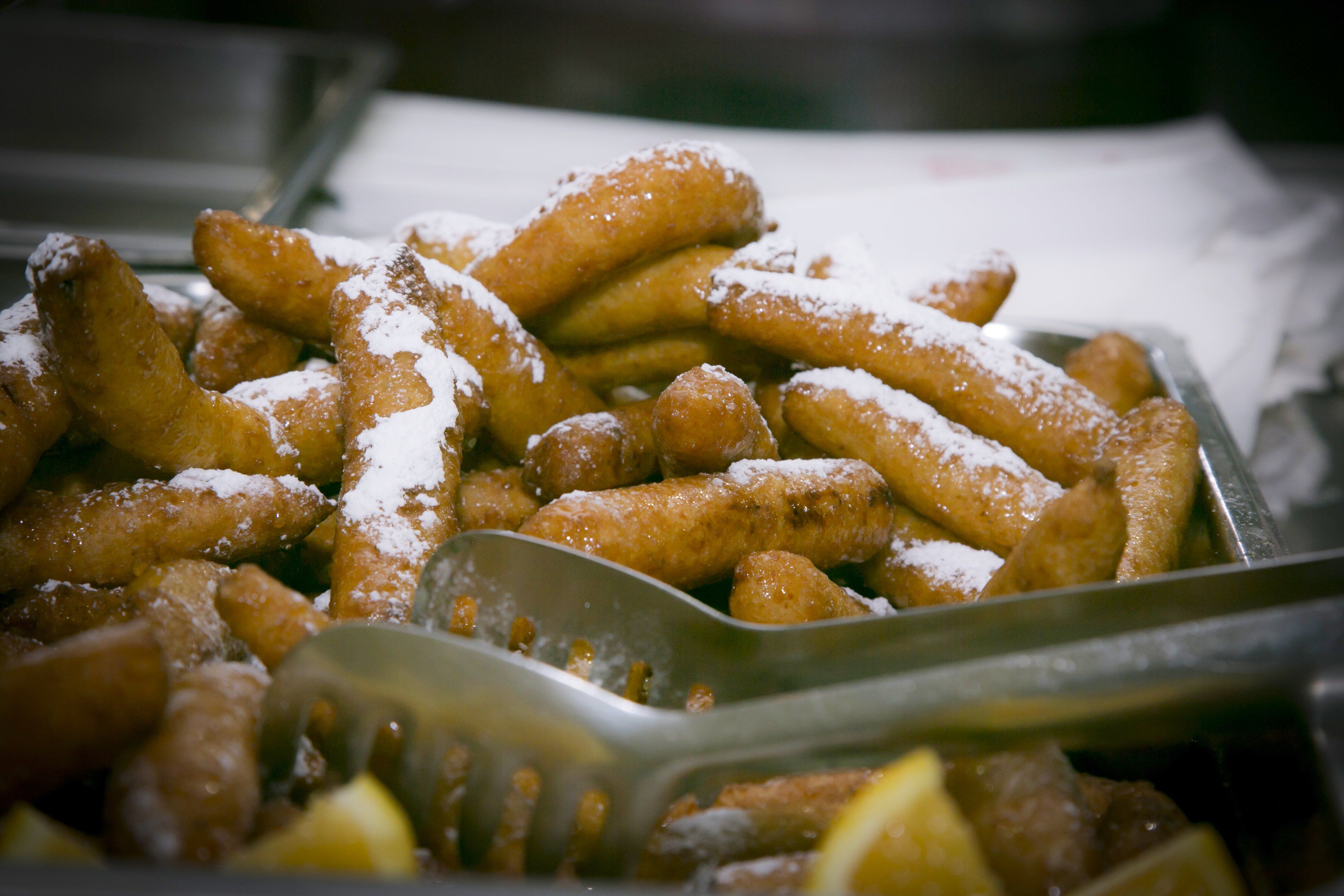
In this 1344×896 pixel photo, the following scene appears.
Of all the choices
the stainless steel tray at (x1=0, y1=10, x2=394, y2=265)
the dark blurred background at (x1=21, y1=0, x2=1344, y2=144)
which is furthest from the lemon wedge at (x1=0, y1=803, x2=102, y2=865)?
the dark blurred background at (x1=21, y1=0, x2=1344, y2=144)

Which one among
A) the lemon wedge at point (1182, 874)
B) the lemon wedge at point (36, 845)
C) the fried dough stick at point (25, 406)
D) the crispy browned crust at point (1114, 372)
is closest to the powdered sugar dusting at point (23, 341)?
the fried dough stick at point (25, 406)

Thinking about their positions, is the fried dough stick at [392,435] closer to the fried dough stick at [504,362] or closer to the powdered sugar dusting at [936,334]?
the fried dough stick at [504,362]

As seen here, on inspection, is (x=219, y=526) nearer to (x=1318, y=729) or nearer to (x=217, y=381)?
(x=217, y=381)

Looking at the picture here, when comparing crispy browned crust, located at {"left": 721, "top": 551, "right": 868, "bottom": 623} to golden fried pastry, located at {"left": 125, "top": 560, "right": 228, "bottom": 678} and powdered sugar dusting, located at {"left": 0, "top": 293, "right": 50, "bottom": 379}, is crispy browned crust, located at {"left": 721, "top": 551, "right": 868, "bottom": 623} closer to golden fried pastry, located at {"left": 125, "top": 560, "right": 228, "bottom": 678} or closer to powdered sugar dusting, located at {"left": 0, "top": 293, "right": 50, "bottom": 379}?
golden fried pastry, located at {"left": 125, "top": 560, "right": 228, "bottom": 678}

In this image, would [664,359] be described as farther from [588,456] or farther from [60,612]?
[60,612]

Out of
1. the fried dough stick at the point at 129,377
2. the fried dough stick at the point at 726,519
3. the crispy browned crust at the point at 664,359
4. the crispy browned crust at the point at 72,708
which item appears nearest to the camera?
the crispy browned crust at the point at 72,708

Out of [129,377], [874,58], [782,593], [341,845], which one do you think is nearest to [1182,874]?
[782,593]
